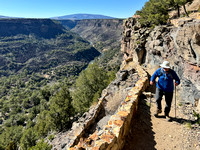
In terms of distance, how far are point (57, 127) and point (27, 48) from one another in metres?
209

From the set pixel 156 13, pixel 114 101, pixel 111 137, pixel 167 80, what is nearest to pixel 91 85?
pixel 114 101

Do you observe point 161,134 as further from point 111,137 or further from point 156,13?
point 156,13

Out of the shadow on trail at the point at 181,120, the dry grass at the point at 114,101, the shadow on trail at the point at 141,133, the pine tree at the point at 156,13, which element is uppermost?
the pine tree at the point at 156,13

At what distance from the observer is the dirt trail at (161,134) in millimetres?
5434

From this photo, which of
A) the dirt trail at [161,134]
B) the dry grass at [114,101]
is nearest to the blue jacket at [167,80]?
the dirt trail at [161,134]

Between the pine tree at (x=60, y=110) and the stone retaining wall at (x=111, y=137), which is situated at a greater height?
the stone retaining wall at (x=111, y=137)

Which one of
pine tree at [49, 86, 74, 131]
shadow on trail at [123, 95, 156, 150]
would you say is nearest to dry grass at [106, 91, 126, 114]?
shadow on trail at [123, 95, 156, 150]

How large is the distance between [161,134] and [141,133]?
3.08 ft

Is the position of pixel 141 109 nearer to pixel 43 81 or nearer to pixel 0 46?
pixel 43 81

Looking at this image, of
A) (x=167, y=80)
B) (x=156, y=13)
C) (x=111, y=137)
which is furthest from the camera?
(x=156, y=13)

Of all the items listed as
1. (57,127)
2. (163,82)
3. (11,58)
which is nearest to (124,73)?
(163,82)

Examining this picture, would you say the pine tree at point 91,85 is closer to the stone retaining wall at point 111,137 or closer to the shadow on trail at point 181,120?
the shadow on trail at point 181,120

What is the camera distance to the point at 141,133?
6184 mm

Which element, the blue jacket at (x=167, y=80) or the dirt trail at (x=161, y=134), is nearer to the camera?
the dirt trail at (x=161, y=134)
